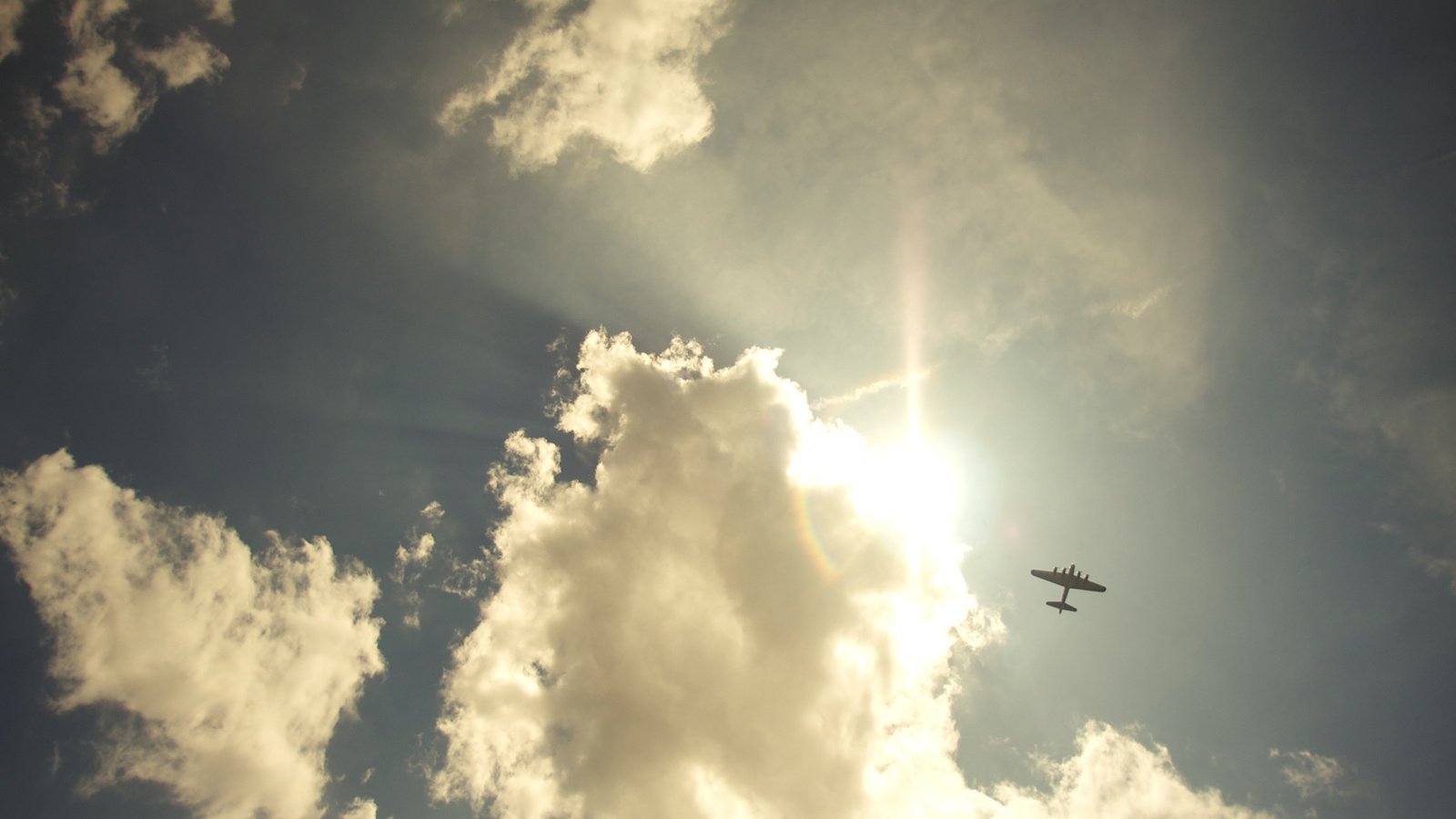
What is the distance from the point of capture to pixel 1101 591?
9038 cm

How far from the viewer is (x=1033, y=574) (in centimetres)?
9050

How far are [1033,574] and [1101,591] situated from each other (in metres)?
12.2
